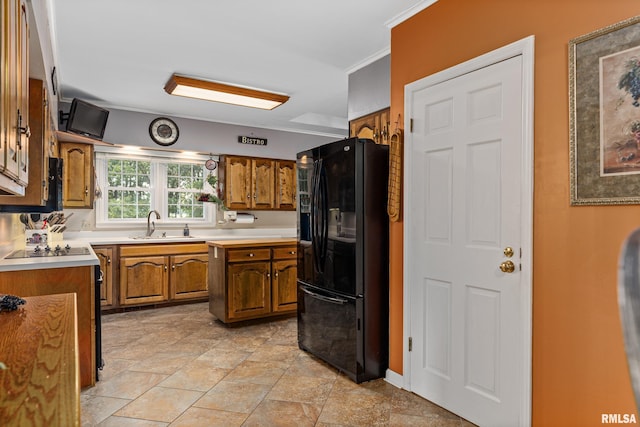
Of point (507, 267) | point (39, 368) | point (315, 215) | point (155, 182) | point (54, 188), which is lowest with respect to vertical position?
point (39, 368)

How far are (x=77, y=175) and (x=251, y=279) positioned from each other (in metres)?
2.59

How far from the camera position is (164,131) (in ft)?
18.1

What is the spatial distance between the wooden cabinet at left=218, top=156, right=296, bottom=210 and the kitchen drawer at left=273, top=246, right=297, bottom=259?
1720 mm

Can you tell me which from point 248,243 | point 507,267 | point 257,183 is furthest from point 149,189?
point 507,267

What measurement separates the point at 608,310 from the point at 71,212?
547 cm

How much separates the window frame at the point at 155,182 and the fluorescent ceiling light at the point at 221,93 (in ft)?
5.08

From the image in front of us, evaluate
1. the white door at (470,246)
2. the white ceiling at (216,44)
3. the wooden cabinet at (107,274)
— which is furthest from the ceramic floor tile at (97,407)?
the white ceiling at (216,44)

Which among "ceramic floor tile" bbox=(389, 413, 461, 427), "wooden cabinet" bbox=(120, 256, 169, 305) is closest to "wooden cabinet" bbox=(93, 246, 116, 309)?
"wooden cabinet" bbox=(120, 256, 169, 305)

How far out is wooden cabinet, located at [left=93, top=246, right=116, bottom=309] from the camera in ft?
15.5

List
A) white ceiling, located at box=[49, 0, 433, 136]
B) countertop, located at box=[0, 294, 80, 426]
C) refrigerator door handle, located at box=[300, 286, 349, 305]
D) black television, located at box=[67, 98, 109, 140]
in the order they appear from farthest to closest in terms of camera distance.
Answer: black television, located at box=[67, 98, 109, 140], refrigerator door handle, located at box=[300, 286, 349, 305], white ceiling, located at box=[49, 0, 433, 136], countertop, located at box=[0, 294, 80, 426]

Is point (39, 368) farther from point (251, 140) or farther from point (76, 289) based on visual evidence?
point (251, 140)

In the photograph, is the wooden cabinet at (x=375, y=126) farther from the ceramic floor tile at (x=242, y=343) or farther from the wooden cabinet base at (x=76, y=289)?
the wooden cabinet base at (x=76, y=289)

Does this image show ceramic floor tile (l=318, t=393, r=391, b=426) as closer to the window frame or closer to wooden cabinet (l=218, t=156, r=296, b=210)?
wooden cabinet (l=218, t=156, r=296, b=210)

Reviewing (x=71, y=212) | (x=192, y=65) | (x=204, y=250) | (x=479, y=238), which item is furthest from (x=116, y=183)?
(x=479, y=238)
